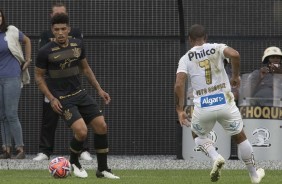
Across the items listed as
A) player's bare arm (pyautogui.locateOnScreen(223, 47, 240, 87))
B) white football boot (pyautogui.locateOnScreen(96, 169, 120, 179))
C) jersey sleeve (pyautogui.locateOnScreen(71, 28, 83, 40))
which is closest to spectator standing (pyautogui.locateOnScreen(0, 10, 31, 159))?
jersey sleeve (pyautogui.locateOnScreen(71, 28, 83, 40))

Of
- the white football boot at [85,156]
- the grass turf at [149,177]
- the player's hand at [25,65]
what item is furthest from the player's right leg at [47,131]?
the grass turf at [149,177]

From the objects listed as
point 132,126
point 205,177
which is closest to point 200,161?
point 132,126

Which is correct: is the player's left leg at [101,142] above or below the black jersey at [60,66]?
below

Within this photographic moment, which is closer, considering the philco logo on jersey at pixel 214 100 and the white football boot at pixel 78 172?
the philco logo on jersey at pixel 214 100

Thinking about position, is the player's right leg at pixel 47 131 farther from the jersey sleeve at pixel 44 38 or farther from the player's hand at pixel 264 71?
the player's hand at pixel 264 71

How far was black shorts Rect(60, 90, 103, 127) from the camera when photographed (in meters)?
13.8

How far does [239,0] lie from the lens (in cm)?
1881

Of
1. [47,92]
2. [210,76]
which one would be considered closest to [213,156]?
[210,76]

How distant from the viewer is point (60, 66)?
13.9 metres

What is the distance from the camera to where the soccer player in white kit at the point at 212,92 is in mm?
12836

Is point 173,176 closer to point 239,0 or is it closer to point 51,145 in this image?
point 51,145

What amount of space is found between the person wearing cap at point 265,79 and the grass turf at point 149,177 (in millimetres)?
2454

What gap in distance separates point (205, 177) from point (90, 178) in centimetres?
151

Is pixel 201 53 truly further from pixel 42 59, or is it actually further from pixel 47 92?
pixel 42 59
